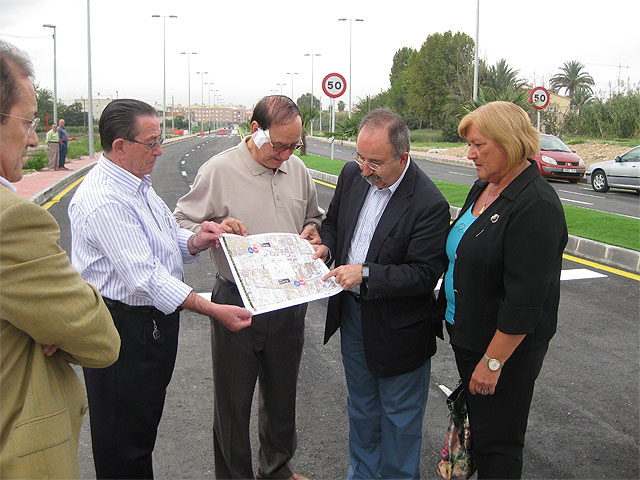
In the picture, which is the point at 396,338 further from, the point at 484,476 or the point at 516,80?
the point at 516,80

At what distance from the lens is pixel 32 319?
149cm

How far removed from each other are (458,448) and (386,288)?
822mm

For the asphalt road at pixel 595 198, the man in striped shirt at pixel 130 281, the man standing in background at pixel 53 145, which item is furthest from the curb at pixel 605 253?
the man standing in background at pixel 53 145

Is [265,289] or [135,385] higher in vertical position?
[265,289]

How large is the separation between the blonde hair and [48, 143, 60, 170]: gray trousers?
69.2ft

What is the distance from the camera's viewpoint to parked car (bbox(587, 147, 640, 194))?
16.0 metres

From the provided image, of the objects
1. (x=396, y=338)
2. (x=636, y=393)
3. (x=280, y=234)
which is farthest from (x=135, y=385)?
(x=636, y=393)

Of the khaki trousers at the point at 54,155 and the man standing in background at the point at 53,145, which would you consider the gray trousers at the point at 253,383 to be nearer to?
the man standing in background at the point at 53,145

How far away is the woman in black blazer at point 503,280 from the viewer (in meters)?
2.19

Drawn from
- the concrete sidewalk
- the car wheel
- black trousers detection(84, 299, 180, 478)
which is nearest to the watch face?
black trousers detection(84, 299, 180, 478)

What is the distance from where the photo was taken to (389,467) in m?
2.80

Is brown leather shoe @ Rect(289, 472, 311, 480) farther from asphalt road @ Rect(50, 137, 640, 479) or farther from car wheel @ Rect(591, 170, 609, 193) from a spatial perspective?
car wheel @ Rect(591, 170, 609, 193)

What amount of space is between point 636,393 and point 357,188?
2716mm

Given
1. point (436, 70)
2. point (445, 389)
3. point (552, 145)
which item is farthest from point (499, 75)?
point (445, 389)
